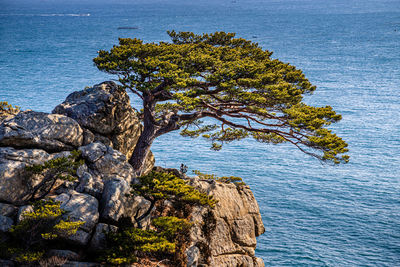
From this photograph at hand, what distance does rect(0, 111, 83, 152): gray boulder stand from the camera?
46.9ft

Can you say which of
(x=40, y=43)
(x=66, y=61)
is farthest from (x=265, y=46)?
(x=40, y=43)

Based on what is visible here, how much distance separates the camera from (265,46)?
11525 cm

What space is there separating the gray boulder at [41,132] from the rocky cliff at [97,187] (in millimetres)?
35

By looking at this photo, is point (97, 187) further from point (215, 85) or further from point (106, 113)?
point (215, 85)

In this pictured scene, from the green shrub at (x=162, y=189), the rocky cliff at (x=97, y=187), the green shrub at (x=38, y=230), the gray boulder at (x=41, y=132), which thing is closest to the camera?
the green shrub at (x=38, y=230)

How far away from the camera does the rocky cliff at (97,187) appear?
41.9 feet

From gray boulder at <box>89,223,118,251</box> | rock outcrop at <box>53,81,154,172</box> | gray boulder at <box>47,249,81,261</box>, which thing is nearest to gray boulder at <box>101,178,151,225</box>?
gray boulder at <box>89,223,118,251</box>

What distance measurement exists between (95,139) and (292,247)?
20314mm

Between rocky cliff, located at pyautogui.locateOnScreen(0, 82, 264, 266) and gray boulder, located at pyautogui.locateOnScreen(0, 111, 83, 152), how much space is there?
0.11ft

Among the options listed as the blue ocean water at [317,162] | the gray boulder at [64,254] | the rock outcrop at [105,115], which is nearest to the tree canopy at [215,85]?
the rock outcrop at [105,115]

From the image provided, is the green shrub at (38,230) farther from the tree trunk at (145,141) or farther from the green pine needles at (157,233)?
the tree trunk at (145,141)

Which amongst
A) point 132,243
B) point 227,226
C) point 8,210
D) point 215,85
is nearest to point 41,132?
point 8,210

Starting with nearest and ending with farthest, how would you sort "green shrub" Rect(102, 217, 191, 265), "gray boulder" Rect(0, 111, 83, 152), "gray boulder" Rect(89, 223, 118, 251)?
"green shrub" Rect(102, 217, 191, 265) < "gray boulder" Rect(89, 223, 118, 251) < "gray boulder" Rect(0, 111, 83, 152)

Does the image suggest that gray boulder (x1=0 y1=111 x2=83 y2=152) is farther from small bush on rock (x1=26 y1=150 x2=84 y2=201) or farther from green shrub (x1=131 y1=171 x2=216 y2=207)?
green shrub (x1=131 y1=171 x2=216 y2=207)
